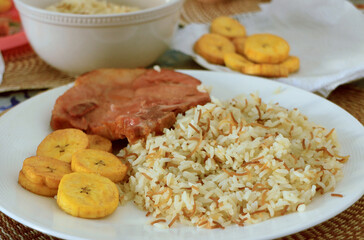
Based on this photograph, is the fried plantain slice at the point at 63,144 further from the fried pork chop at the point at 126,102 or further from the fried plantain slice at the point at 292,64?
the fried plantain slice at the point at 292,64

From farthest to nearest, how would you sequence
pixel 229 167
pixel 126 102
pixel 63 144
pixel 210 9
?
pixel 210 9, pixel 126 102, pixel 63 144, pixel 229 167

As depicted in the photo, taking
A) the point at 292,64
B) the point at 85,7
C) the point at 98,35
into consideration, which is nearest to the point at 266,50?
the point at 292,64

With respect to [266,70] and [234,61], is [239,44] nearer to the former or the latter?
[234,61]

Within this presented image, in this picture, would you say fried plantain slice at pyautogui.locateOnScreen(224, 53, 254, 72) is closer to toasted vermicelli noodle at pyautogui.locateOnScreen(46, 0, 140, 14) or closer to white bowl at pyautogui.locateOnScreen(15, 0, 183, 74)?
white bowl at pyautogui.locateOnScreen(15, 0, 183, 74)

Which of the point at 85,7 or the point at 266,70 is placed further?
the point at 85,7

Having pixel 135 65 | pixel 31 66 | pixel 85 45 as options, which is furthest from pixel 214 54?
pixel 31 66

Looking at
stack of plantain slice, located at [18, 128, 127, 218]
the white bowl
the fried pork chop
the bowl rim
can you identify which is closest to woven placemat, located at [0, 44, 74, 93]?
the white bowl

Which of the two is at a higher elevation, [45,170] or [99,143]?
[45,170]
